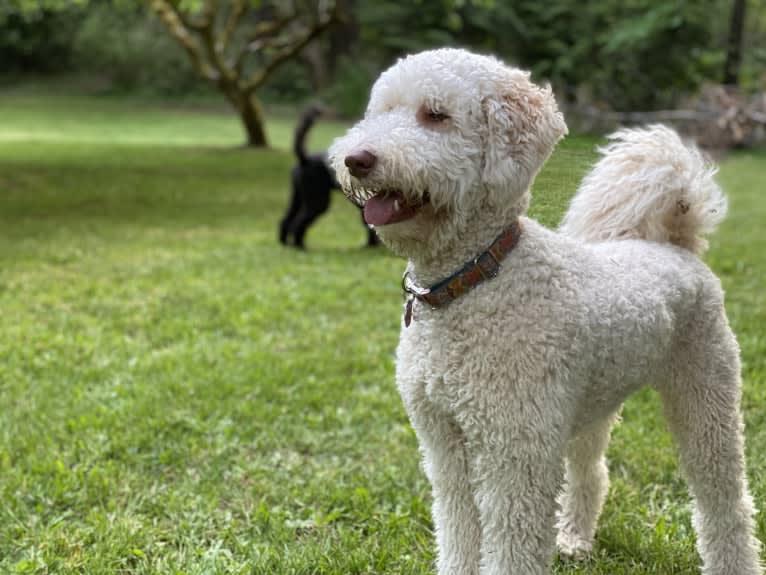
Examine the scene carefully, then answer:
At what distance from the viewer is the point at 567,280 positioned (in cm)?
203

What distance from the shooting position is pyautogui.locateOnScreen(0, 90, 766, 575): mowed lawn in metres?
2.76

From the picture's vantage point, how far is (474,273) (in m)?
1.98

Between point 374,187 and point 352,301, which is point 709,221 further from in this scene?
point 352,301

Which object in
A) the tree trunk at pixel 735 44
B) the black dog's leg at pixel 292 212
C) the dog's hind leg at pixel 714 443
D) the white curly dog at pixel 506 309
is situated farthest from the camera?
the tree trunk at pixel 735 44

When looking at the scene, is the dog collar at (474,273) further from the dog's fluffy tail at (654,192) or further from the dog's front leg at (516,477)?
the dog's fluffy tail at (654,192)

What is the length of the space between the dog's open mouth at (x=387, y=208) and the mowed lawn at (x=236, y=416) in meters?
0.64

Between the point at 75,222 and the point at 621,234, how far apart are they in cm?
763

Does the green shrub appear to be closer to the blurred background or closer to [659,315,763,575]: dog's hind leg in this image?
the blurred background

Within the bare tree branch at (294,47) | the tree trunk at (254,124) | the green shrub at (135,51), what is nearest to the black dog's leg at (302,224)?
the bare tree branch at (294,47)

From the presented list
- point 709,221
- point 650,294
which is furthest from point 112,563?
point 709,221

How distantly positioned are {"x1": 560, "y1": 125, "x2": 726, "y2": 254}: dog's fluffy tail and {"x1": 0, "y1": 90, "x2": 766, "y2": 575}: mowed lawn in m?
0.10

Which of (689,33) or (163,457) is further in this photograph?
(689,33)

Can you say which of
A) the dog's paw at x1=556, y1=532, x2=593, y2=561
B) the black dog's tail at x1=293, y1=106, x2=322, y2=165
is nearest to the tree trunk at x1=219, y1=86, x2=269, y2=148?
the black dog's tail at x1=293, y1=106, x2=322, y2=165

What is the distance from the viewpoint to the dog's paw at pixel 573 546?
2729mm
